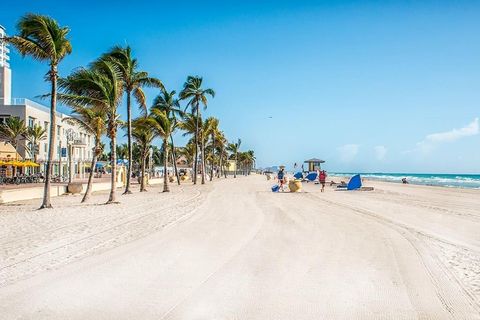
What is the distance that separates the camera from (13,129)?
161ft

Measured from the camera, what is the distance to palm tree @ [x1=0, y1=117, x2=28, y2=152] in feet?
161

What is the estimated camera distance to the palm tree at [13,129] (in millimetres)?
49031

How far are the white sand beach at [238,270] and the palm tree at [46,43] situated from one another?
753cm

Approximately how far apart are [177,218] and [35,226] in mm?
4257

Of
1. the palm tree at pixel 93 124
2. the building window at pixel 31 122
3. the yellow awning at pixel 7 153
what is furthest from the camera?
the building window at pixel 31 122


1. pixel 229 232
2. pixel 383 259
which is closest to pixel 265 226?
pixel 229 232

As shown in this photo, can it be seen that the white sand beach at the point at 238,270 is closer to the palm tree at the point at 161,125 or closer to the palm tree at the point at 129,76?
the palm tree at the point at 129,76

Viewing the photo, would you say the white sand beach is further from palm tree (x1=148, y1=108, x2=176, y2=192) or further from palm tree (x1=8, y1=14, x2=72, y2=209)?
palm tree (x1=148, y1=108, x2=176, y2=192)

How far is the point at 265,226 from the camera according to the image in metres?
12.6

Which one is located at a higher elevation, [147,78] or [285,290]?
[147,78]

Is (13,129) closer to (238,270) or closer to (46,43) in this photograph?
(46,43)

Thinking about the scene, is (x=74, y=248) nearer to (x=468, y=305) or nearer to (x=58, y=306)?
(x=58, y=306)

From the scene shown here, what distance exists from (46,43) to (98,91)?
132 inches

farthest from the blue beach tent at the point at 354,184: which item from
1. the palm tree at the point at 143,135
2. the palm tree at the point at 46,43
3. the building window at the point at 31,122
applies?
the building window at the point at 31,122
